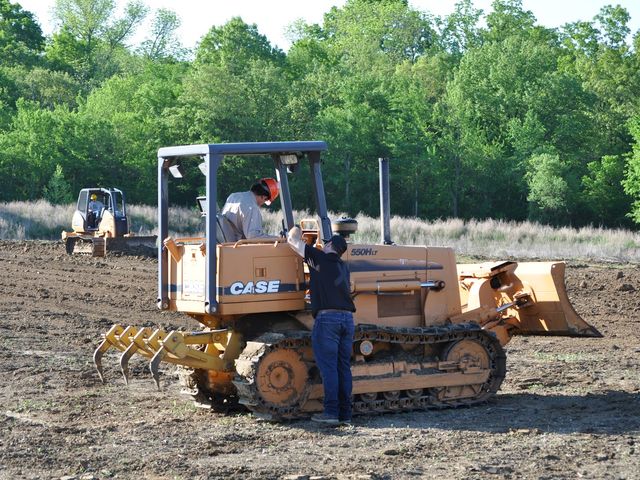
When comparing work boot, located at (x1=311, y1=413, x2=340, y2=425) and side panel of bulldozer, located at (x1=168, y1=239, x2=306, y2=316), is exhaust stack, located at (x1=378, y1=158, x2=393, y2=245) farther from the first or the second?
work boot, located at (x1=311, y1=413, x2=340, y2=425)

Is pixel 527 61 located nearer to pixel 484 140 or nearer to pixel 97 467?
pixel 484 140

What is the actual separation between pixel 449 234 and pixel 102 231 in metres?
15.0

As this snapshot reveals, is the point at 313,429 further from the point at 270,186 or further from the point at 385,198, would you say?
the point at 385,198

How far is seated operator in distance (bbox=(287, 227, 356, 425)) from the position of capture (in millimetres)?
11086

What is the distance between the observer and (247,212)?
1153 cm

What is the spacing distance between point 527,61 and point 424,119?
708cm

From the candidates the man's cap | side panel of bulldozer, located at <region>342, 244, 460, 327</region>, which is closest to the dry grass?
side panel of bulldozer, located at <region>342, 244, 460, 327</region>

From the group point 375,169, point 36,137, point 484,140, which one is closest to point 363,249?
point 36,137

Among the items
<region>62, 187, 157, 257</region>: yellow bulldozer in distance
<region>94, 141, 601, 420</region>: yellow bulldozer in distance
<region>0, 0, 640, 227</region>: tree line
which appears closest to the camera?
<region>94, 141, 601, 420</region>: yellow bulldozer in distance

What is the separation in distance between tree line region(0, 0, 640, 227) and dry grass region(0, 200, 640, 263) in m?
6.49

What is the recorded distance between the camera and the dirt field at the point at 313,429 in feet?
30.6

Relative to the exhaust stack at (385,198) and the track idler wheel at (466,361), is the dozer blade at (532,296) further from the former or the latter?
the exhaust stack at (385,198)

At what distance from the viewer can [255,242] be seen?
11438 mm

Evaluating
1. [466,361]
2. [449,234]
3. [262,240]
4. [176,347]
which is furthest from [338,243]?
[449,234]
